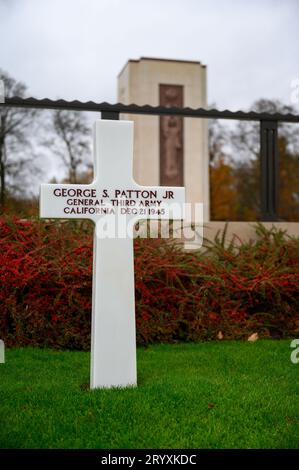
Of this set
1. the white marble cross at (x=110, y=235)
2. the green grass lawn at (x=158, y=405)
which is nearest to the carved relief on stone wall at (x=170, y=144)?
the green grass lawn at (x=158, y=405)

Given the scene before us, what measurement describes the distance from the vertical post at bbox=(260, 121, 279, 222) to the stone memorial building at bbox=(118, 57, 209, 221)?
1048cm

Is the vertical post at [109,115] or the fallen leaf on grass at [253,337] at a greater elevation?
the vertical post at [109,115]

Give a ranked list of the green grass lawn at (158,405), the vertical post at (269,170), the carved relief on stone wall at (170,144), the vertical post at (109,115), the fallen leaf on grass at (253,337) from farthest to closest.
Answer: the carved relief on stone wall at (170,144) → the vertical post at (269,170) → the vertical post at (109,115) → the fallen leaf on grass at (253,337) → the green grass lawn at (158,405)

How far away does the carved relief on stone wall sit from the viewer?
19203 millimetres

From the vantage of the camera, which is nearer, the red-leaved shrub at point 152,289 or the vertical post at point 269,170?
the red-leaved shrub at point 152,289

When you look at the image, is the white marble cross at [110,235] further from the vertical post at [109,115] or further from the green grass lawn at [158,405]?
the vertical post at [109,115]

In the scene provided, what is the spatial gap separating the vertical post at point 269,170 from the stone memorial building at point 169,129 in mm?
10480

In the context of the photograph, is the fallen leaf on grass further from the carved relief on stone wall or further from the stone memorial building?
the carved relief on stone wall

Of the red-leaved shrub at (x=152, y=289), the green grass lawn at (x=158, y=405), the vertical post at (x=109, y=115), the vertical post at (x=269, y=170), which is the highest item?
the vertical post at (x=109, y=115)

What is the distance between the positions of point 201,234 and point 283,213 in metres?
19.3

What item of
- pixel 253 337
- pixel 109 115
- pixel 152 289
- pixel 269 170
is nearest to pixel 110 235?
pixel 152 289

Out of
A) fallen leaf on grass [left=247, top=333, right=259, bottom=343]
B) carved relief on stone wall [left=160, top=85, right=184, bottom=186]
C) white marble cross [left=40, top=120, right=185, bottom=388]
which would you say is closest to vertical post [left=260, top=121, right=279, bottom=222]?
fallen leaf on grass [left=247, top=333, right=259, bottom=343]

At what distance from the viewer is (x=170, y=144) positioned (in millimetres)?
19656

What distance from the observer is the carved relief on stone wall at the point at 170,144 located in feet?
63.0
